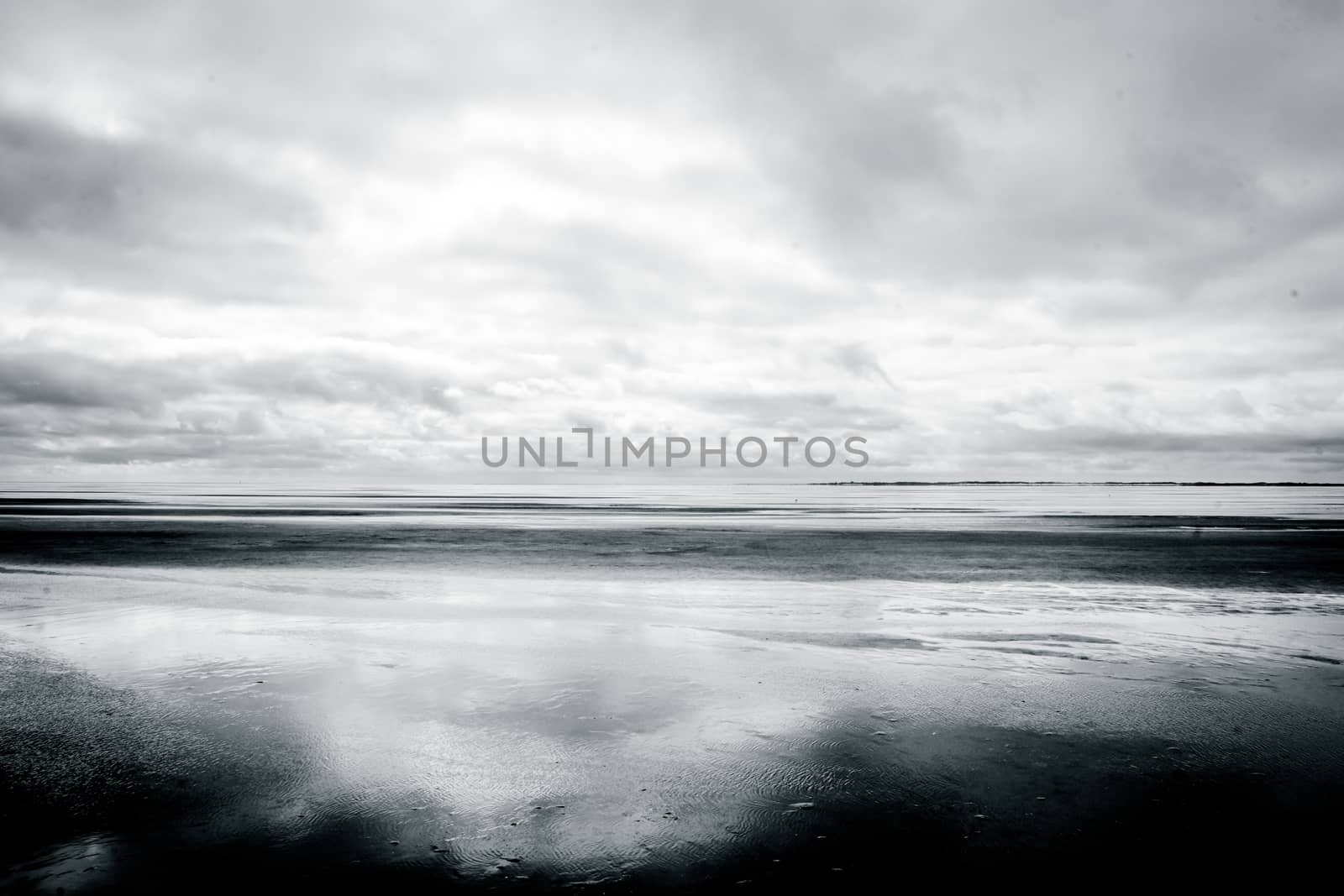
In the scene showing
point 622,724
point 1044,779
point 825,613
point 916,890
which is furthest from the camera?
point 825,613

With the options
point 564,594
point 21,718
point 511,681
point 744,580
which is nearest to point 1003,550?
point 744,580

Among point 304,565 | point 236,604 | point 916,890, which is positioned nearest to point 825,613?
point 916,890

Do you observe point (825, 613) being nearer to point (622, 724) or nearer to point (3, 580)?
point (622, 724)

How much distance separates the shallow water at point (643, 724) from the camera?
512 centimetres

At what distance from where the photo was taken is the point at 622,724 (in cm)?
770

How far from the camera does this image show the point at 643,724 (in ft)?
25.3

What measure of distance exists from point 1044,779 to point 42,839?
722 cm

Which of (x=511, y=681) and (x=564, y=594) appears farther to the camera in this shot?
(x=564, y=594)

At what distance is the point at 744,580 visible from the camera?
19000 millimetres

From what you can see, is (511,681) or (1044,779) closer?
(1044,779)

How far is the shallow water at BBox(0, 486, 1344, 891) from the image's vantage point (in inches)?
202

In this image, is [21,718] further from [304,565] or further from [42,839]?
[304,565]

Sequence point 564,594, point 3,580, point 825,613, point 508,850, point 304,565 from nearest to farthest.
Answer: point 508,850 < point 825,613 < point 564,594 < point 3,580 < point 304,565

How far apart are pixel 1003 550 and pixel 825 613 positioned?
596 inches
